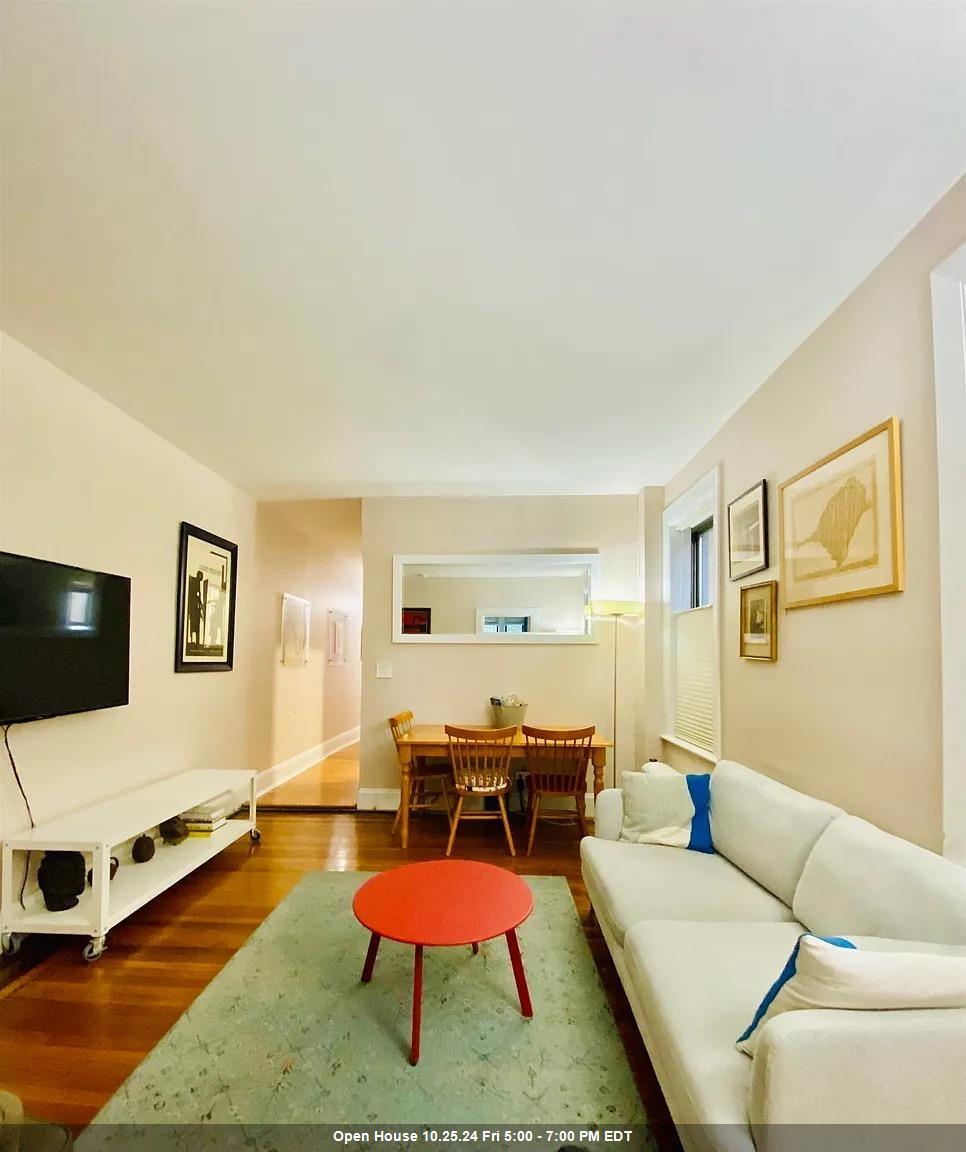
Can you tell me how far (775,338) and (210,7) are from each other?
2.15 m

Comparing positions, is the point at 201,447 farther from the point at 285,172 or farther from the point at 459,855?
the point at 459,855

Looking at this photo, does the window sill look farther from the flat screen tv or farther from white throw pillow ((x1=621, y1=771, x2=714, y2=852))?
the flat screen tv

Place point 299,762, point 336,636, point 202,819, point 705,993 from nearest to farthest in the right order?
point 705,993 < point 202,819 < point 299,762 < point 336,636

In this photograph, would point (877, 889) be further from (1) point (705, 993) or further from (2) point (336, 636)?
(2) point (336, 636)

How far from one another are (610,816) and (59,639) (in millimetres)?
2661

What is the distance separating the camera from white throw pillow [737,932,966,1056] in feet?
3.70

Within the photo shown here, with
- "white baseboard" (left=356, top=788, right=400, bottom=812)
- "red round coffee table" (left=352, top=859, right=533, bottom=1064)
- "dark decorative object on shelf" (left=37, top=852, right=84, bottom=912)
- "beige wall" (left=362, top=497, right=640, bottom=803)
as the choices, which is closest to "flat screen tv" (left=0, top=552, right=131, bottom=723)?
"dark decorative object on shelf" (left=37, top=852, right=84, bottom=912)

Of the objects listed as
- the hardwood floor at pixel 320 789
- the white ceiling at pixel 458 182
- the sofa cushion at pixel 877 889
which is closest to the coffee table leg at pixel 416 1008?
the sofa cushion at pixel 877 889

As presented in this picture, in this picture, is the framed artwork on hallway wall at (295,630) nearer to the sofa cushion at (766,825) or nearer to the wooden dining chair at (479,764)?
the wooden dining chair at (479,764)

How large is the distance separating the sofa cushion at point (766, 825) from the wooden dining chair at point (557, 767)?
4.60 feet

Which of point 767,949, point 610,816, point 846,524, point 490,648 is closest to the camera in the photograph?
point 767,949

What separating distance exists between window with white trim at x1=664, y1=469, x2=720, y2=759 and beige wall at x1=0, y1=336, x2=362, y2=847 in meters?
2.82

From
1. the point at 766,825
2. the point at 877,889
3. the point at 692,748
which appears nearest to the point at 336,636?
the point at 692,748

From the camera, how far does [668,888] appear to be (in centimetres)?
227
